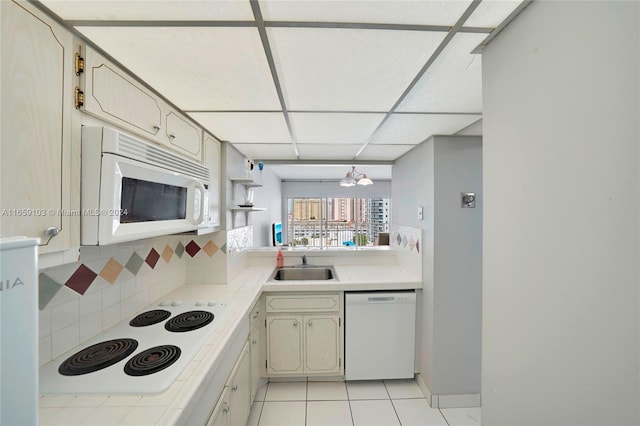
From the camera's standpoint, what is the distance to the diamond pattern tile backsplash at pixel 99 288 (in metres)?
1.04

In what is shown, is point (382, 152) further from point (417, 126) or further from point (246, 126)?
point (246, 126)

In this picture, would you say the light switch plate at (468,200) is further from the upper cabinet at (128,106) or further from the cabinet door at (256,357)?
the upper cabinet at (128,106)

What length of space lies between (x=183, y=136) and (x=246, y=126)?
15.5 inches

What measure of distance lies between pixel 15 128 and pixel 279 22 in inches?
30.4

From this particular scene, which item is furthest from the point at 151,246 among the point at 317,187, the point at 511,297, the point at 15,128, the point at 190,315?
the point at 317,187

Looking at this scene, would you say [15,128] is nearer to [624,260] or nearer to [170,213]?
[170,213]

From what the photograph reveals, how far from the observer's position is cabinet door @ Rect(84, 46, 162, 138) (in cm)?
89

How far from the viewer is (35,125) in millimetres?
714

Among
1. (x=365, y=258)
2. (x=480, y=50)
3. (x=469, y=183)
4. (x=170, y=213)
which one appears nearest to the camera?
(x=480, y=50)

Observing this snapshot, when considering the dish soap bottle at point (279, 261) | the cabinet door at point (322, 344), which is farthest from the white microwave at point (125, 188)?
the dish soap bottle at point (279, 261)

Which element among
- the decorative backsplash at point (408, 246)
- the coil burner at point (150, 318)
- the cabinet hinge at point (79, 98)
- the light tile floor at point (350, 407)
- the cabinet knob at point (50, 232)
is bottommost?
the light tile floor at point (350, 407)

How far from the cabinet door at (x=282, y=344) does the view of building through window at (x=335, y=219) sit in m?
4.32

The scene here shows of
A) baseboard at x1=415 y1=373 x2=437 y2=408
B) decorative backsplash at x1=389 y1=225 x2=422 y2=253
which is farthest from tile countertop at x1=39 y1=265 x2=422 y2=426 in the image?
baseboard at x1=415 y1=373 x2=437 y2=408

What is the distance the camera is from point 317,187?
641 cm
